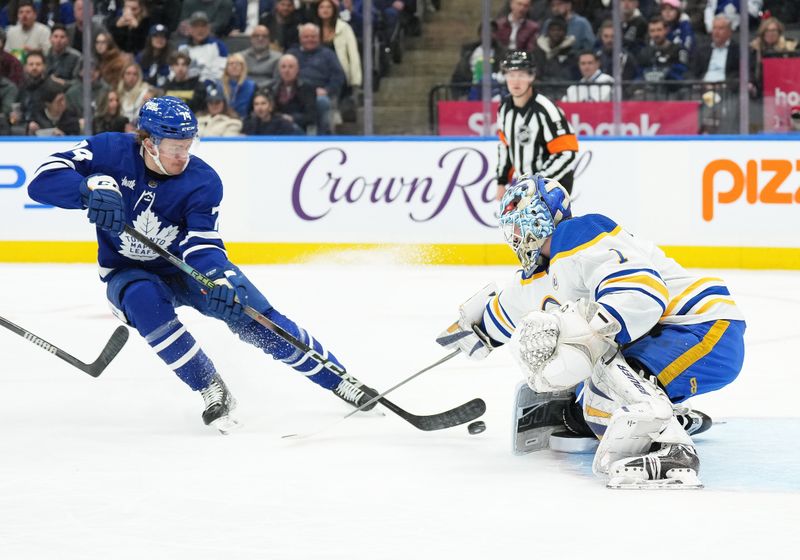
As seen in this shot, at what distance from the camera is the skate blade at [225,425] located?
3.68 metres

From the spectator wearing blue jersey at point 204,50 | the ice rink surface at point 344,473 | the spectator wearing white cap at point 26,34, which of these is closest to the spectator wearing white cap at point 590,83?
the spectator wearing blue jersey at point 204,50

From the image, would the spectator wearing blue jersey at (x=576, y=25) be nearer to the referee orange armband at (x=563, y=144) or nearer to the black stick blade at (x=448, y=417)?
the referee orange armband at (x=563, y=144)

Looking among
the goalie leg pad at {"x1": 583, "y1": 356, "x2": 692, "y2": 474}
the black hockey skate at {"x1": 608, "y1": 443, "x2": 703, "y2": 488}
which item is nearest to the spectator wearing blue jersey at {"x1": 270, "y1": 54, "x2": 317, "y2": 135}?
the goalie leg pad at {"x1": 583, "y1": 356, "x2": 692, "y2": 474}

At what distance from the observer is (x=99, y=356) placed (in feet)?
13.5

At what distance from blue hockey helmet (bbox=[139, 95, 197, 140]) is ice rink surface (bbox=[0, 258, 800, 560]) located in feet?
2.62

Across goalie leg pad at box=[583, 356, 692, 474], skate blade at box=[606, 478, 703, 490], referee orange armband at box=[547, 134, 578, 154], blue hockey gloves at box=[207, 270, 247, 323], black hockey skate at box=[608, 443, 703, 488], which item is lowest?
skate blade at box=[606, 478, 703, 490]

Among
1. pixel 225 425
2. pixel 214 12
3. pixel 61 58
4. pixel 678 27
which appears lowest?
pixel 225 425

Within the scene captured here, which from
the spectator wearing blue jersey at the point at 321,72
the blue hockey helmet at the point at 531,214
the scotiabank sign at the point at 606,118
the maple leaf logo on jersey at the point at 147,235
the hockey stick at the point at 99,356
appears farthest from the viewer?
the spectator wearing blue jersey at the point at 321,72

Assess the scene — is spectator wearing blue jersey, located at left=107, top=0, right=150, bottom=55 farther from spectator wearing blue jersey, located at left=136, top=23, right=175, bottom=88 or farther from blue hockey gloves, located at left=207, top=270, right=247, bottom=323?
blue hockey gloves, located at left=207, top=270, right=247, bottom=323

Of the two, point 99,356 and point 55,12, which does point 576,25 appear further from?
point 99,356

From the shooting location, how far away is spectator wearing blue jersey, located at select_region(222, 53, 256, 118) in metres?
8.35

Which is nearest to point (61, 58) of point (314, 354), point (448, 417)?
point (314, 354)

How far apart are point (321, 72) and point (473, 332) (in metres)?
4.99

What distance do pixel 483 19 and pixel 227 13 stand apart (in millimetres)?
1625
